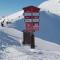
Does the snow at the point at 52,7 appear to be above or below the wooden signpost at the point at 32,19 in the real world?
above

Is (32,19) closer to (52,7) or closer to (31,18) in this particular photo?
(31,18)

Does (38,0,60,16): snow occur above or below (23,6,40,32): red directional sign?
above

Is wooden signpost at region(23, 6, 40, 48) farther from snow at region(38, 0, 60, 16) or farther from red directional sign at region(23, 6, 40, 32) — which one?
snow at region(38, 0, 60, 16)

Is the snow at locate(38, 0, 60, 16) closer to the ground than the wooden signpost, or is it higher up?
higher up

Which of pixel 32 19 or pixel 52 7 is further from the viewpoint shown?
pixel 52 7

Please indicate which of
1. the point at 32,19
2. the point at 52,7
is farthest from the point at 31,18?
the point at 52,7

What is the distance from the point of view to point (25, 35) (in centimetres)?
1380

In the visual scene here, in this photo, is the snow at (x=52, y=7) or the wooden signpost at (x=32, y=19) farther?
the snow at (x=52, y=7)

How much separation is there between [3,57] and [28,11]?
13.0ft

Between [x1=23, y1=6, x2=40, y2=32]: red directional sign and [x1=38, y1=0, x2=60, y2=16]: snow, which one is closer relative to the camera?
[x1=23, y1=6, x2=40, y2=32]: red directional sign

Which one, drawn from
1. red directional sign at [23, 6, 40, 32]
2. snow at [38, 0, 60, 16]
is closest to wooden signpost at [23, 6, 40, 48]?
red directional sign at [23, 6, 40, 32]

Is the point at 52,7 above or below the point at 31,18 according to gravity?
above

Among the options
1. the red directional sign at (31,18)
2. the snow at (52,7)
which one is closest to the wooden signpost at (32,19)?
the red directional sign at (31,18)

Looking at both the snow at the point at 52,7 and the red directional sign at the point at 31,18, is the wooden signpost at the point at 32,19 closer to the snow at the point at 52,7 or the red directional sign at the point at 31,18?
the red directional sign at the point at 31,18
